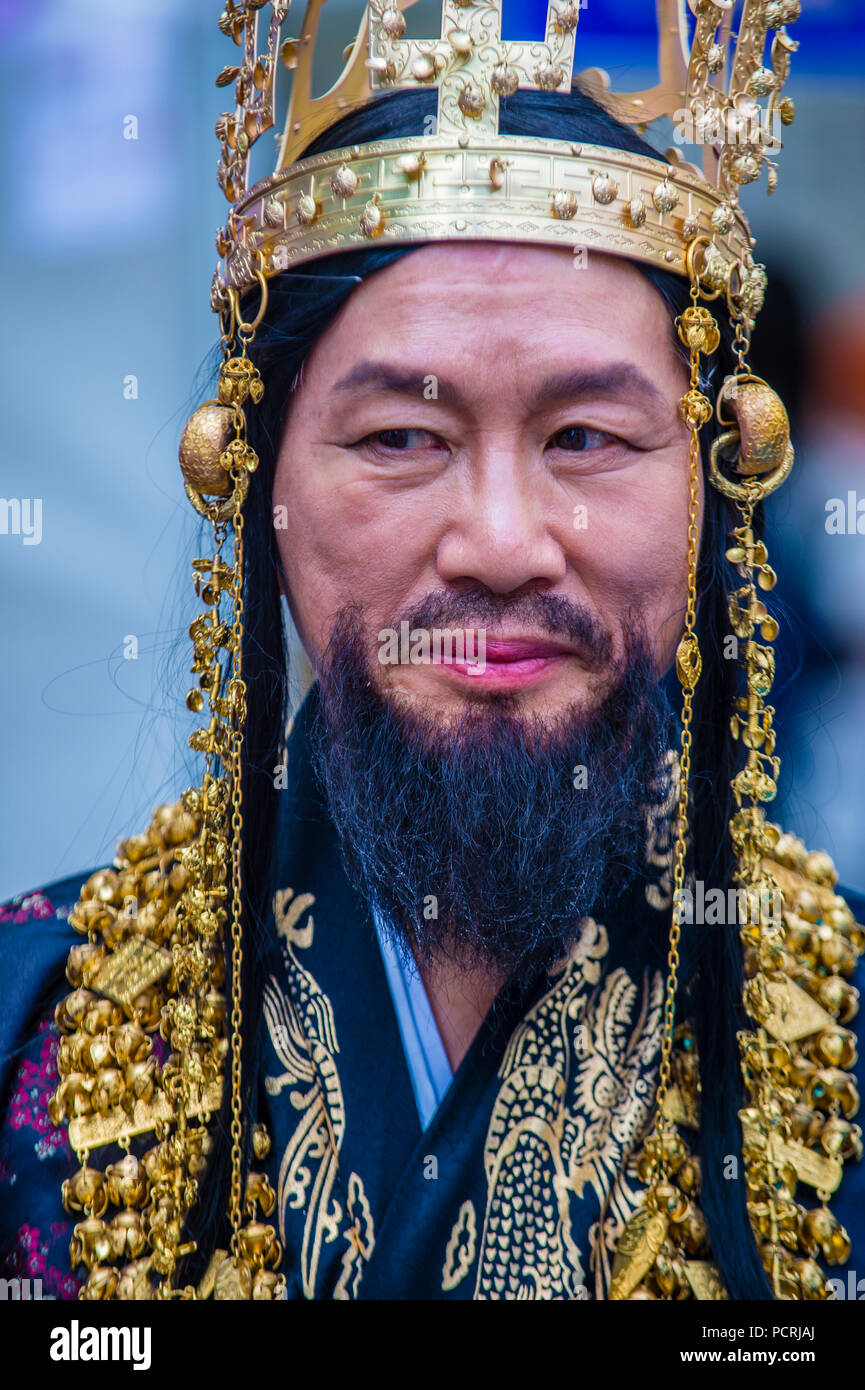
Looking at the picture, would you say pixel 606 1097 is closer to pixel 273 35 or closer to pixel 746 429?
pixel 746 429

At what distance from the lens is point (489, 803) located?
54.7 inches

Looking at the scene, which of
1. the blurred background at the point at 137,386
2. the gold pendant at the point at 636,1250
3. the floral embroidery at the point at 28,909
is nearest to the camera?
the gold pendant at the point at 636,1250

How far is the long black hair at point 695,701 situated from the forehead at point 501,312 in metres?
0.04

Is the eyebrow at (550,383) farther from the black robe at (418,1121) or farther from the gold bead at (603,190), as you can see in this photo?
the black robe at (418,1121)

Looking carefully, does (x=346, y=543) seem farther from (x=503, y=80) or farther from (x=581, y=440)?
(x=503, y=80)

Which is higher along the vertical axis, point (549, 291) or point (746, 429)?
point (549, 291)

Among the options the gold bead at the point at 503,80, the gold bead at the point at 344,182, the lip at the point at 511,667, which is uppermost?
the gold bead at the point at 503,80

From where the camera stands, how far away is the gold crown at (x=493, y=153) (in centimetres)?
131

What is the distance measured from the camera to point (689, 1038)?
1.44 metres

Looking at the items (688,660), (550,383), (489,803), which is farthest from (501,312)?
(489,803)

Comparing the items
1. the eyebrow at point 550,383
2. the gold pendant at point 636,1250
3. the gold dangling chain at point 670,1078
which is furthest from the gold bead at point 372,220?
the gold pendant at point 636,1250

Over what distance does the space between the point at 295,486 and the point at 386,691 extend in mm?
279

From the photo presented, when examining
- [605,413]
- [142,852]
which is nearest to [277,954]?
[142,852]

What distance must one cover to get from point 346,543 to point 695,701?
1.70ft
